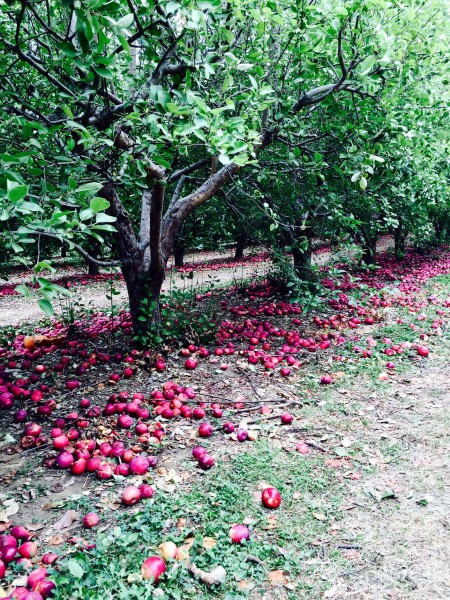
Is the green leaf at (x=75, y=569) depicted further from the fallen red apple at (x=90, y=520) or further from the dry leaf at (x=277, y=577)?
the dry leaf at (x=277, y=577)

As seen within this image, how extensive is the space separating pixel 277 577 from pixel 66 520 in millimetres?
1352

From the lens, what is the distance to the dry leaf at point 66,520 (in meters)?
2.62

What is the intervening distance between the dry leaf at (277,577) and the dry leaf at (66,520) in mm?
1273

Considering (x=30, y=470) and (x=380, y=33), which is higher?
(x=380, y=33)

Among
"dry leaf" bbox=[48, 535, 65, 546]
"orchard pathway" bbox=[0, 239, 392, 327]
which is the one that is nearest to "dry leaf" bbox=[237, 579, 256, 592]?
"dry leaf" bbox=[48, 535, 65, 546]

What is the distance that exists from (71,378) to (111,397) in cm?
110

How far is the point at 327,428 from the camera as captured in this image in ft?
12.6

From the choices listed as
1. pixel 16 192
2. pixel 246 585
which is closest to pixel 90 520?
pixel 246 585

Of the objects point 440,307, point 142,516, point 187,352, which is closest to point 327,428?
point 142,516

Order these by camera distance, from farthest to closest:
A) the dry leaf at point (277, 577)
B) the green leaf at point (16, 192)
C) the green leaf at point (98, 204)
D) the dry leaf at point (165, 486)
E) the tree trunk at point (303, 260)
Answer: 1. the tree trunk at point (303, 260)
2. the dry leaf at point (165, 486)
3. the dry leaf at point (277, 577)
4. the green leaf at point (98, 204)
5. the green leaf at point (16, 192)

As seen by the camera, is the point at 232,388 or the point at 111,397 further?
the point at 232,388

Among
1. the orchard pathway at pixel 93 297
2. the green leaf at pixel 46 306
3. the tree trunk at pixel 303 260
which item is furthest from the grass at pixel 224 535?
the tree trunk at pixel 303 260

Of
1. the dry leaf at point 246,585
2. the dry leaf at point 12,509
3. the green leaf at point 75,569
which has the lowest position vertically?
the dry leaf at point 246,585

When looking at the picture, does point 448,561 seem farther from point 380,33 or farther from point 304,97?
point 304,97
